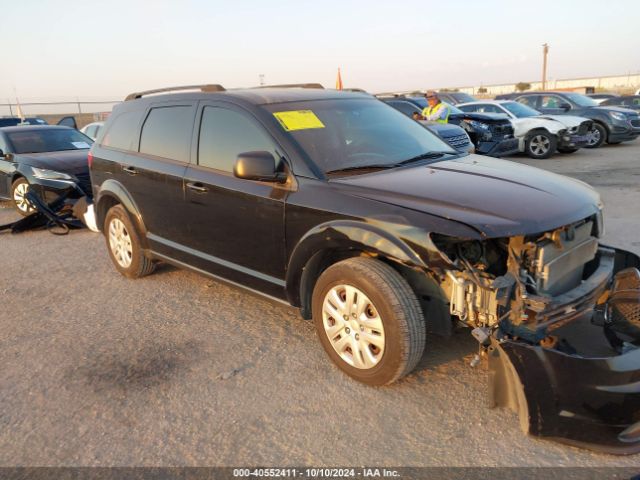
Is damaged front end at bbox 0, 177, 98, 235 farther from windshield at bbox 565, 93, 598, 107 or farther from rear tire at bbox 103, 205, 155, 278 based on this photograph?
windshield at bbox 565, 93, 598, 107

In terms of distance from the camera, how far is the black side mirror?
10.6 ft

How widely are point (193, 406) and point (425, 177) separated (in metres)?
2.00

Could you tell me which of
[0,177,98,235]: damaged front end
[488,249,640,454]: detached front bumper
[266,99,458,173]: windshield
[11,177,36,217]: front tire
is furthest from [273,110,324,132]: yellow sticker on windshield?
[11,177,36,217]: front tire

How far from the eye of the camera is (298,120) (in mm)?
3693

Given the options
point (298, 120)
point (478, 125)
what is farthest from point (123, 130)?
point (478, 125)

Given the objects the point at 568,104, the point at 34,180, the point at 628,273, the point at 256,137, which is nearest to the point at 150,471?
the point at 256,137

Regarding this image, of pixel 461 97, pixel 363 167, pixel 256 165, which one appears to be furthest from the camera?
pixel 461 97

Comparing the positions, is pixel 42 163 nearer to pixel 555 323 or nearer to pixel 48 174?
pixel 48 174

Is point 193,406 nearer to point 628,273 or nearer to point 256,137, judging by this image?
point 256,137

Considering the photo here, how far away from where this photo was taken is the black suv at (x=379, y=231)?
8.56 feet

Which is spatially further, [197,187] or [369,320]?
[197,187]

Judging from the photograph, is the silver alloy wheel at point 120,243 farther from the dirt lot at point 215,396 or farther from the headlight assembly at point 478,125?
the headlight assembly at point 478,125

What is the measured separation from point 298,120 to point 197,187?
0.95 m

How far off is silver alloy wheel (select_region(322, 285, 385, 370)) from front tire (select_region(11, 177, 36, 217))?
701cm
